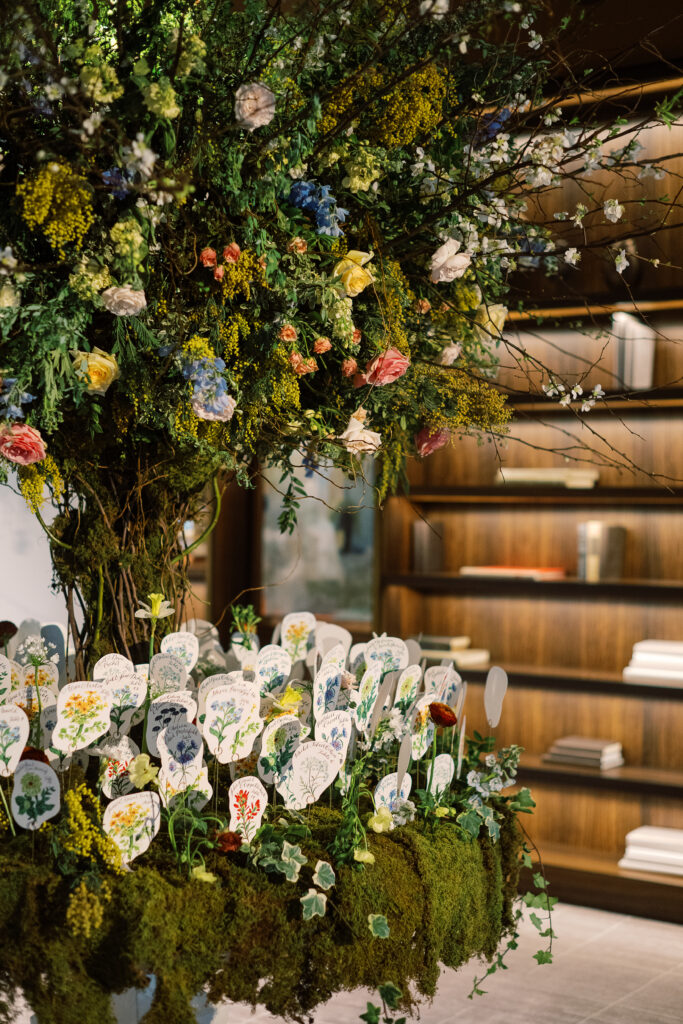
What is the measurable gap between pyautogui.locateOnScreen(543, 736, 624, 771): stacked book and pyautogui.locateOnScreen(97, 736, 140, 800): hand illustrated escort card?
2.59 metres

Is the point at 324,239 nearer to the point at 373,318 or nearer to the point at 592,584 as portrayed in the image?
the point at 373,318

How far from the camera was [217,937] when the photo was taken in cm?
148

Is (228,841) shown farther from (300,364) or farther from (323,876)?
(300,364)

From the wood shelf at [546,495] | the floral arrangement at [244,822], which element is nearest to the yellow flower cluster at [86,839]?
the floral arrangement at [244,822]

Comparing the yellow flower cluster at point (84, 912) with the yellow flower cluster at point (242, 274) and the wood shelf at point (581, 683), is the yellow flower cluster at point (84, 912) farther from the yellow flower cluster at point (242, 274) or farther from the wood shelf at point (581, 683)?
the wood shelf at point (581, 683)

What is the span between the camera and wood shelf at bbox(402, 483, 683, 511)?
3.79 meters

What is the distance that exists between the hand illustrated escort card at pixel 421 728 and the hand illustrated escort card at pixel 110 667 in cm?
49

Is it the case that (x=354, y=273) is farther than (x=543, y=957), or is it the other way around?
(x=543, y=957)

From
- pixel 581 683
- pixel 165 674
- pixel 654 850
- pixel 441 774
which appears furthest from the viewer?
pixel 581 683

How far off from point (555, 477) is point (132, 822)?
276cm

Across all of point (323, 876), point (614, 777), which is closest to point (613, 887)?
point (614, 777)

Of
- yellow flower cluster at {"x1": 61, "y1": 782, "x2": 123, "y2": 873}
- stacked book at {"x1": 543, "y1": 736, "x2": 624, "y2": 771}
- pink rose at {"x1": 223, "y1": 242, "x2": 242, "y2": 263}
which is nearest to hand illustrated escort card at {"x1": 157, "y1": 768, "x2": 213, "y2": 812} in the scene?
yellow flower cluster at {"x1": 61, "y1": 782, "x2": 123, "y2": 873}

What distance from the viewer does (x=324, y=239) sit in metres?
1.71

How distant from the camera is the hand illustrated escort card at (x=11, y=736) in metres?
1.55
